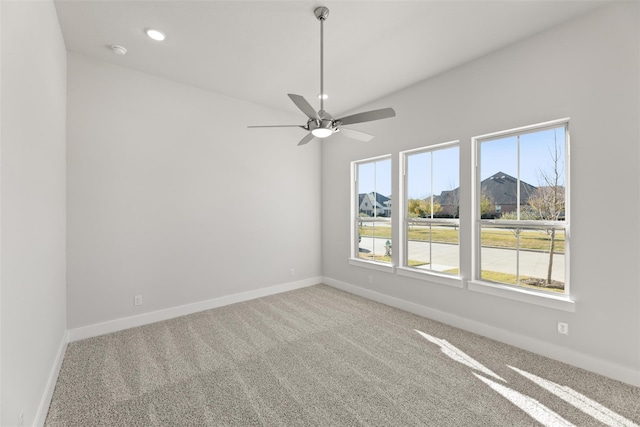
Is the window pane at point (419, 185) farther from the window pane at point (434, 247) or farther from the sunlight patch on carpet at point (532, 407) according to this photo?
the sunlight patch on carpet at point (532, 407)

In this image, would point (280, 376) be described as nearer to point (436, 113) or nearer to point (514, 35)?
point (436, 113)

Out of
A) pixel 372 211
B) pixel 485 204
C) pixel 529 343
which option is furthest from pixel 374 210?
pixel 529 343

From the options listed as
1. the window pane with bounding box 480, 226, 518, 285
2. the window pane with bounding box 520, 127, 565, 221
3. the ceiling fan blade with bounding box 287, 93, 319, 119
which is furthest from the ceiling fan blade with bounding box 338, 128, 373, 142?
the window pane with bounding box 480, 226, 518, 285

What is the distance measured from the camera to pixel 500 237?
3133 millimetres

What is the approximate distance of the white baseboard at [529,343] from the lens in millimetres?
2281

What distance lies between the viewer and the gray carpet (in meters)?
1.90

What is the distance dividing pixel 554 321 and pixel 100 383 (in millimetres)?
4080

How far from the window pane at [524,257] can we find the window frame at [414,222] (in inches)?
12.8

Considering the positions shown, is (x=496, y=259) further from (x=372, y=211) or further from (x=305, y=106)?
(x=305, y=106)

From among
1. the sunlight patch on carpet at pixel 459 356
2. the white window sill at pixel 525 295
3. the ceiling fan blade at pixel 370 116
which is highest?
the ceiling fan blade at pixel 370 116

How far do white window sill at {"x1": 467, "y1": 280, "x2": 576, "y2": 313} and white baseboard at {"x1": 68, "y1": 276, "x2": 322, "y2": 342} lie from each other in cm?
290

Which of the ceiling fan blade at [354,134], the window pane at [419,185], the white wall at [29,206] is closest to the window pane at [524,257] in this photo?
the window pane at [419,185]

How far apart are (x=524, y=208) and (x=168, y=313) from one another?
447cm

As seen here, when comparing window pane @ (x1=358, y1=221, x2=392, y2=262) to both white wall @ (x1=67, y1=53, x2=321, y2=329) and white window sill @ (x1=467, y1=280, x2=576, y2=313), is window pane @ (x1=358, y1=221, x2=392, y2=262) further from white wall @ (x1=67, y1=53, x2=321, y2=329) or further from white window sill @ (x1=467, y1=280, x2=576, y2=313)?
white window sill @ (x1=467, y1=280, x2=576, y2=313)
